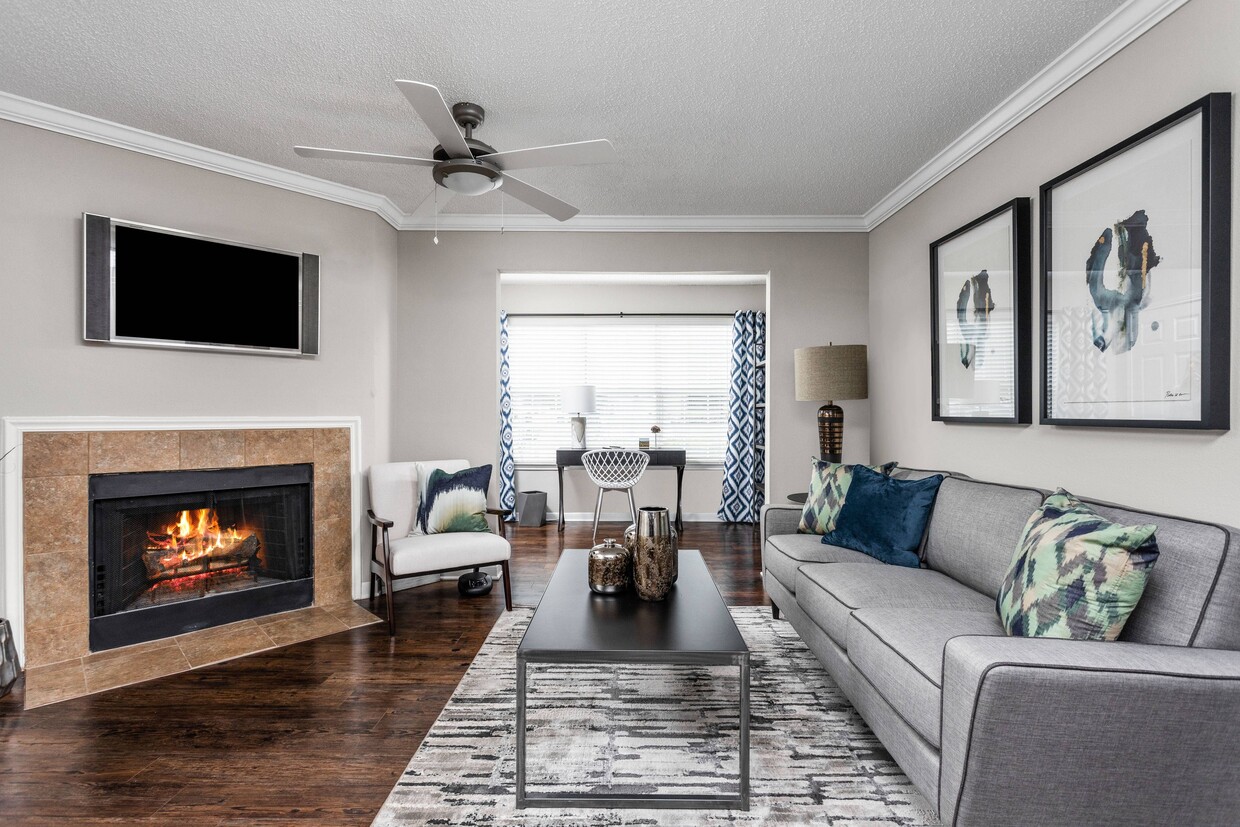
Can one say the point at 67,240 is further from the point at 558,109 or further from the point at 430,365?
the point at 558,109

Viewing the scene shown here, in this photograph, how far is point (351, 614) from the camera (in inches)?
132

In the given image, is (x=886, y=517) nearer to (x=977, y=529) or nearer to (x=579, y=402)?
(x=977, y=529)

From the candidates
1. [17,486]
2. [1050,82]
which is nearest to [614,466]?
[17,486]

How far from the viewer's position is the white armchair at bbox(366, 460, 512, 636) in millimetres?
3168

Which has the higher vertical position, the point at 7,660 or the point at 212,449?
the point at 212,449

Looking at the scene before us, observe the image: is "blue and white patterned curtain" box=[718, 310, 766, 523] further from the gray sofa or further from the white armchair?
the gray sofa

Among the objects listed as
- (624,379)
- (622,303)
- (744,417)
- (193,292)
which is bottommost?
(744,417)

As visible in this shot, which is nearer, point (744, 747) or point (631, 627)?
point (744, 747)

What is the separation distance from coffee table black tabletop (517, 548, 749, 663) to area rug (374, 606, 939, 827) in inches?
16.7

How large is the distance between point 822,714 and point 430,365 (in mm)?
3207

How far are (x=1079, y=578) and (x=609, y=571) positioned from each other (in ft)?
4.67

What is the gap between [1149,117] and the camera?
1975 millimetres

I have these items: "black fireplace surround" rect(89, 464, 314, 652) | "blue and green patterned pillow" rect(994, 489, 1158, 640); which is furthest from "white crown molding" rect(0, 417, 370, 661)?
"blue and green patterned pillow" rect(994, 489, 1158, 640)

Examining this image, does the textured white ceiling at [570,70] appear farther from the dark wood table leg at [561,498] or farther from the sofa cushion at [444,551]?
the dark wood table leg at [561,498]
